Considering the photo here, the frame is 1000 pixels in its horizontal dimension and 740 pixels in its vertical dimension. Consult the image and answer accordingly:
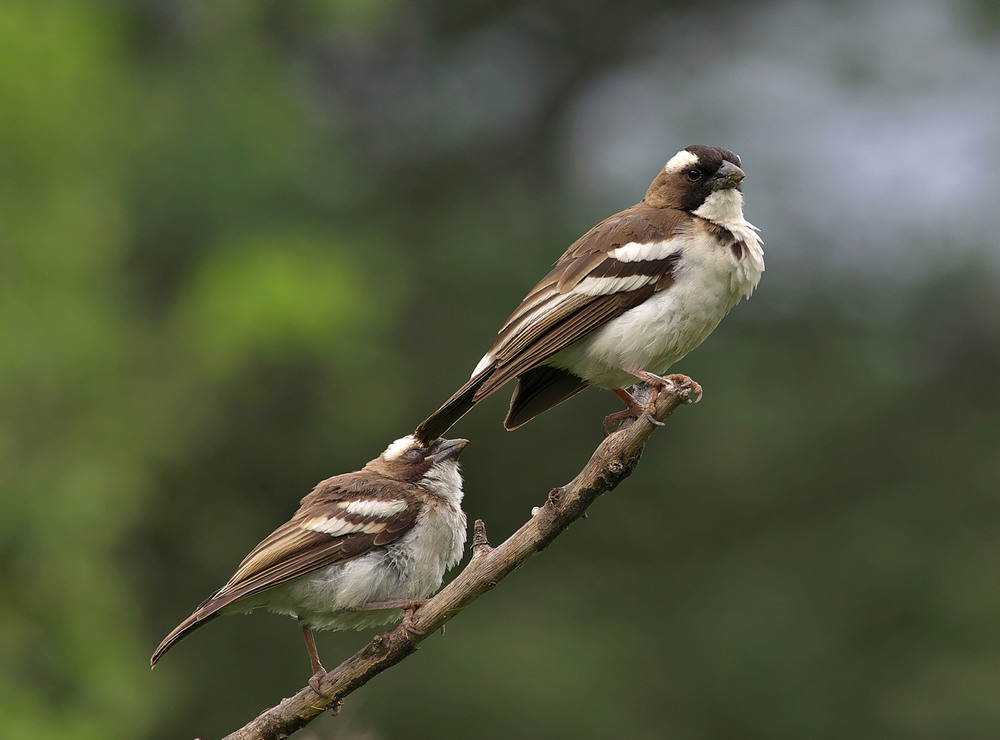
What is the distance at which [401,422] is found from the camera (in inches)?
578

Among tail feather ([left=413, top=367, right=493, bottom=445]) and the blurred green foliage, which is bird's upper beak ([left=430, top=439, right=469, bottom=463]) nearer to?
tail feather ([left=413, top=367, right=493, bottom=445])

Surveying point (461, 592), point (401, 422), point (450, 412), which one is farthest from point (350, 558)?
point (401, 422)

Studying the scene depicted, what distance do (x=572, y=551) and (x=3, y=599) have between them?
27.0 feet

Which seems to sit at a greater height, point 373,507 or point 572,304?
point 572,304

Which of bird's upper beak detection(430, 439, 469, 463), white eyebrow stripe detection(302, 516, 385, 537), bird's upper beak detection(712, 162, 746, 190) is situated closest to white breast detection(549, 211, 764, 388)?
bird's upper beak detection(712, 162, 746, 190)

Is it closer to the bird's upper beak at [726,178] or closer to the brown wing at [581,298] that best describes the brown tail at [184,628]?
the brown wing at [581,298]

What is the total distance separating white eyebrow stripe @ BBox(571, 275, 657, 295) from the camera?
5328 millimetres

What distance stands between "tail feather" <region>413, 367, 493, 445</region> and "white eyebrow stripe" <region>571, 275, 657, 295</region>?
1.98ft

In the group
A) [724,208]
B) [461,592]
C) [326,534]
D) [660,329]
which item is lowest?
[326,534]

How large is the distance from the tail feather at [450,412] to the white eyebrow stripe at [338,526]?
1.35 ft

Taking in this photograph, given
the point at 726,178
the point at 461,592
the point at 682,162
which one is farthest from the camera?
the point at 682,162

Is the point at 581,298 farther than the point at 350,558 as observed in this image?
Yes

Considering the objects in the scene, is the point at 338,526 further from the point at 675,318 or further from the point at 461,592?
the point at 675,318

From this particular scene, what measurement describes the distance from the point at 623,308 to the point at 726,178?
1.00 metres
